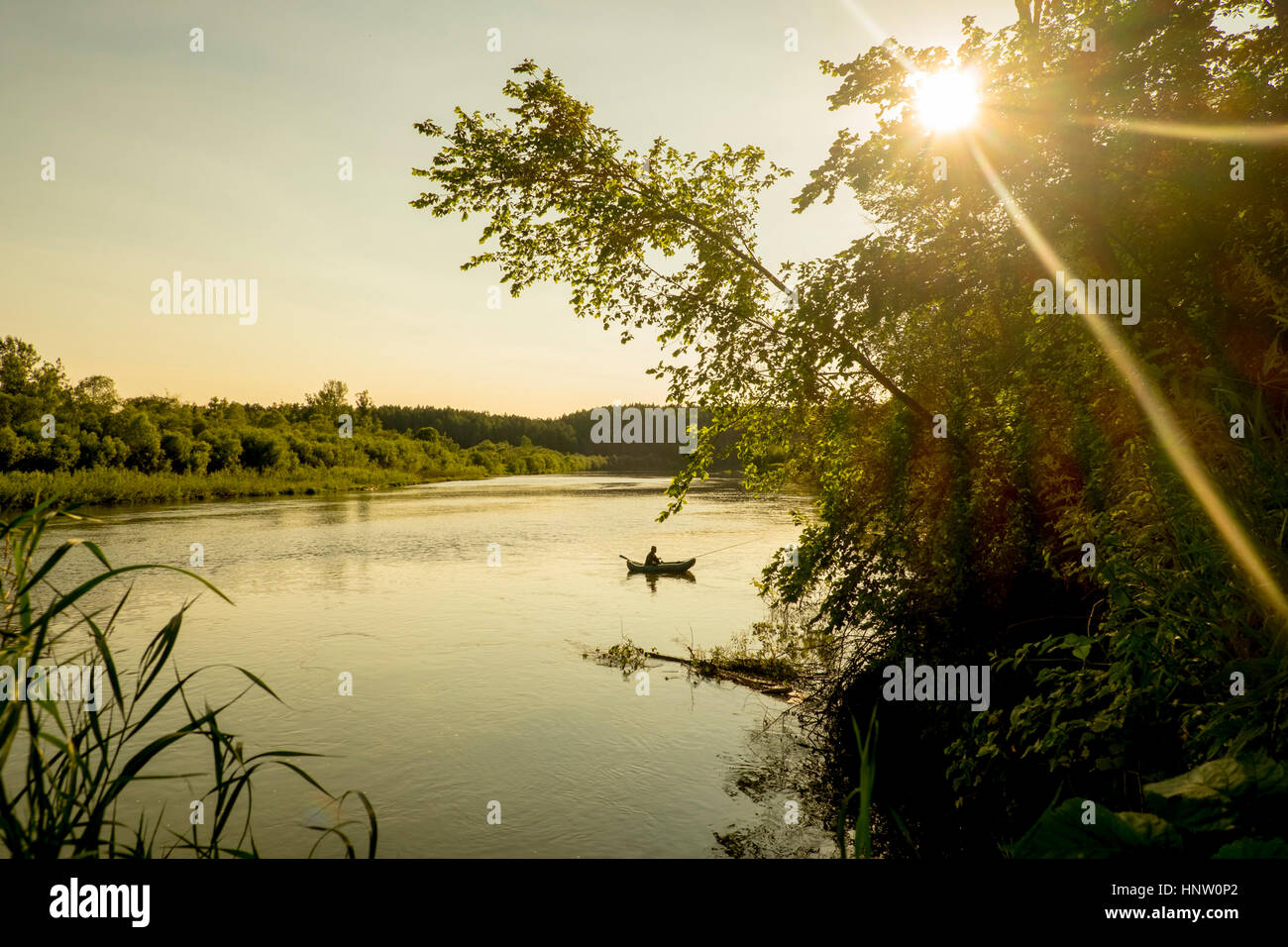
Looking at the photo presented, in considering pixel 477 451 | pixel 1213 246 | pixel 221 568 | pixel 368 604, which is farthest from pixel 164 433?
pixel 477 451

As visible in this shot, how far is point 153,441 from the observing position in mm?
53062

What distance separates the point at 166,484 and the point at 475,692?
47180mm

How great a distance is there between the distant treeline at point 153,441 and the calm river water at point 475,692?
7482 mm

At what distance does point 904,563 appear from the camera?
980cm

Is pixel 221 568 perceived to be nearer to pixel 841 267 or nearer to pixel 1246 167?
pixel 841 267

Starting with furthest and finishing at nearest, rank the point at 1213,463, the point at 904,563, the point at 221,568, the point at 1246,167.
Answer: the point at 221,568 → the point at 904,563 → the point at 1246,167 → the point at 1213,463

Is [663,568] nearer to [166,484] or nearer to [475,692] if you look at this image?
[475,692]

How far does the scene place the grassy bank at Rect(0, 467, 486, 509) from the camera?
136 ft

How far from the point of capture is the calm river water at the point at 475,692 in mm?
8570

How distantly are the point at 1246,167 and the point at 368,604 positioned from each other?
62.8 ft
